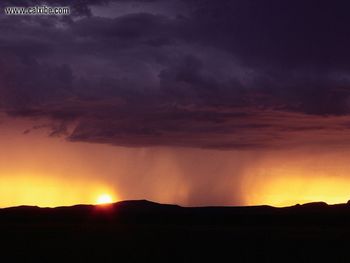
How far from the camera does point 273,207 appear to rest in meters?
179

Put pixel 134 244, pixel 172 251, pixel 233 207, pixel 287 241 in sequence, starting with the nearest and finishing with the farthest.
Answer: pixel 172 251, pixel 134 244, pixel 287 241, pixel 233 207

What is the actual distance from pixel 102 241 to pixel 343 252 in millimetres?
23761

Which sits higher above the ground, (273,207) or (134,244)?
(273,207)

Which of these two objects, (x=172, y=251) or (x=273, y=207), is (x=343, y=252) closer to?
(x=172, y=251)

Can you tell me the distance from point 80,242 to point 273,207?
124243 millimetres

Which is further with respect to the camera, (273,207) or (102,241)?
(273,207)

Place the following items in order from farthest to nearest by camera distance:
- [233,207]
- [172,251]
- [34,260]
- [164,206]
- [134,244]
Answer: [164,206] → [233,207] → [134,244] → [172,251] → [34,260]

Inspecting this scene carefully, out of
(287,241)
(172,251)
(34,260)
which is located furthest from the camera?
(287,241)

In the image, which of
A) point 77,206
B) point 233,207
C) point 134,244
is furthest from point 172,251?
point 77,206

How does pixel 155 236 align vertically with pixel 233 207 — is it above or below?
below

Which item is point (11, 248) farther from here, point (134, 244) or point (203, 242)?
point (203, 242)

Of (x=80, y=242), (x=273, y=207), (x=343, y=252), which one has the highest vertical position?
(x=273, y=207)

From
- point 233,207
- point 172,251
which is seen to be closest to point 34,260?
point 172,251

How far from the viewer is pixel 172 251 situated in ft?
174
